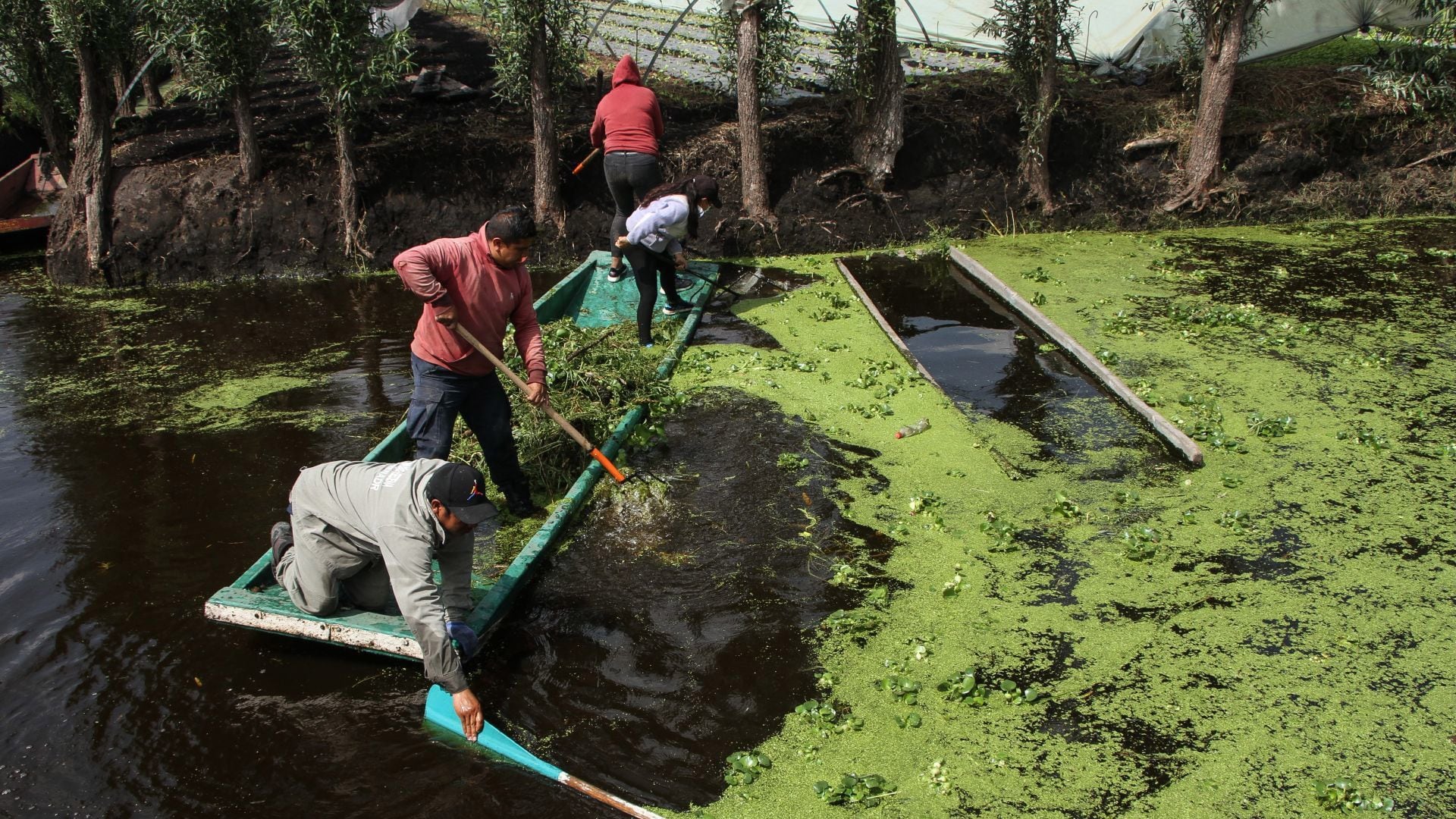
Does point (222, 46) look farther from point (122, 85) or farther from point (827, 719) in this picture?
point (827, 719)

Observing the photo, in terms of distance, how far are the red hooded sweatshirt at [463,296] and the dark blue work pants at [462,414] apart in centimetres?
7

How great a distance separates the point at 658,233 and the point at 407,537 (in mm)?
4333

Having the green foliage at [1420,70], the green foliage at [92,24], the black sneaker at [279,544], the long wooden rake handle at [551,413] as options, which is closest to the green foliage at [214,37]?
the green foliage at [92,24]

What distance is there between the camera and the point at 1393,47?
40.8ft

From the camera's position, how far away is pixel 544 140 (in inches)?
436

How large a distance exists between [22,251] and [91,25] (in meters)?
3.42

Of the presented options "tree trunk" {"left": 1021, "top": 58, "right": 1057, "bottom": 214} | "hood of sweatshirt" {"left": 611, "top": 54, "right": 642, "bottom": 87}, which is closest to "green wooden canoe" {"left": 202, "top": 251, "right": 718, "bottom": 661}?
"hood of sweatshirt" {"left": 611, "top": 54, "right": 642, "bottom": 87}

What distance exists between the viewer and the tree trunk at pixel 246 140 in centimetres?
1091

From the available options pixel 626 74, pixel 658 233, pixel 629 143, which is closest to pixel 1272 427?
pixel 658 233

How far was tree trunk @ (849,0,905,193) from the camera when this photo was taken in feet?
36.7

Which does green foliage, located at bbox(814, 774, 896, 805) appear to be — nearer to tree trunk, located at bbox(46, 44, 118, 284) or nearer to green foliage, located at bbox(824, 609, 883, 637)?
green foliage, located at bbox(824, 609, 883, 637)

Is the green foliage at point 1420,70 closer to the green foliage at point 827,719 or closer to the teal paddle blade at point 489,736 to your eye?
the green foliage at point 827,719

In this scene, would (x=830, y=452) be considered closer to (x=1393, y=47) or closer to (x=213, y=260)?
(x=213, y=260)

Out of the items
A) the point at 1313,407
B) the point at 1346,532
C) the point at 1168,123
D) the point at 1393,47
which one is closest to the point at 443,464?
the point at 1346,532
